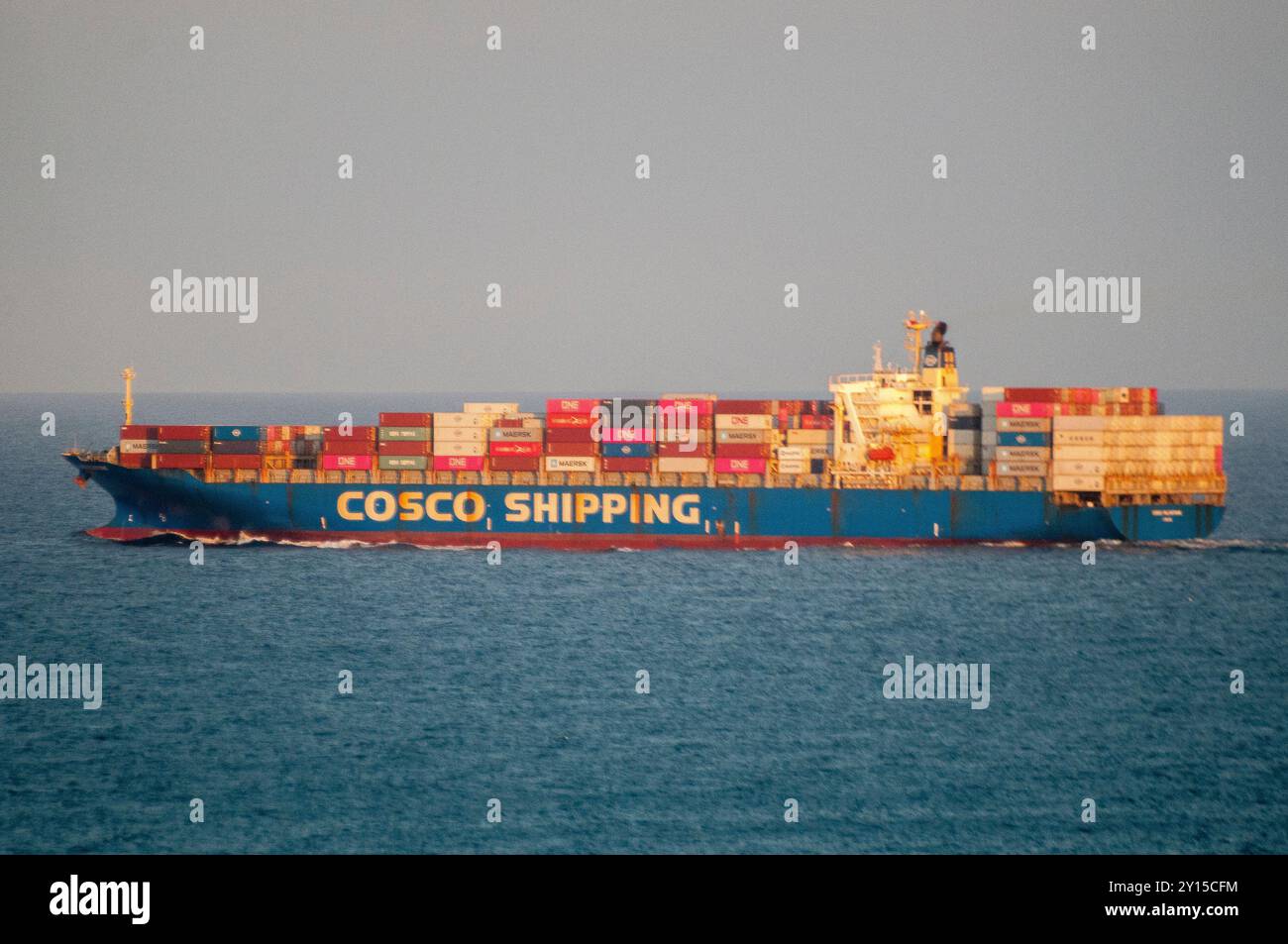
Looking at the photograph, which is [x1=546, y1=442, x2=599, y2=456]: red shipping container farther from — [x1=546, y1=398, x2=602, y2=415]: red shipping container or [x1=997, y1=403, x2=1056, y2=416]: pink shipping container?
[x1=997, y1=403, x2=1056, y2=416]: pink shipping container

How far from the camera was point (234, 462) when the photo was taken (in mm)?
67000

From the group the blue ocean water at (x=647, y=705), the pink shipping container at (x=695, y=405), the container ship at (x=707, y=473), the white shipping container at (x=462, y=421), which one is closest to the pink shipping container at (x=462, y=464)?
the container ship at (x=707, y=473)

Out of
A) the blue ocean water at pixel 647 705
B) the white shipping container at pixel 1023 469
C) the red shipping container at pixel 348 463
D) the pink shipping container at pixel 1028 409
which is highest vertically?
the pink shipping container at pixel 1028 409

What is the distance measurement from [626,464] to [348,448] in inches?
498

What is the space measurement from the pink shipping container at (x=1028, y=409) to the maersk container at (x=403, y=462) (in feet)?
84.0

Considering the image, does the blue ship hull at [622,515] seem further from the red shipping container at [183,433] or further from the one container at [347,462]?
the red shipping container at [183,433]

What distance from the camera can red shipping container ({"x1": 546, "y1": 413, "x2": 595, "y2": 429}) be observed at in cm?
6669

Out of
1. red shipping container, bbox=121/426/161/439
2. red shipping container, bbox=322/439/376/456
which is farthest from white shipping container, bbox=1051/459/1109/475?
red shipping container, bbox=121/426/161/439

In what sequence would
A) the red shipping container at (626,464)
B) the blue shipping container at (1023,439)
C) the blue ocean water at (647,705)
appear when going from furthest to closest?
the red shipping container at (626,464)
the blue shipping container at (1023,439)
the blue ocean water at (647,705)

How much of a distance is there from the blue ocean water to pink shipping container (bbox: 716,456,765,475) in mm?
3742

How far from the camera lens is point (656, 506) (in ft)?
216

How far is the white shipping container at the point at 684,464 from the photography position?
2594 inches

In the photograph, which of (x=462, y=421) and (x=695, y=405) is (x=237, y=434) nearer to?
(x=462, y=421)
